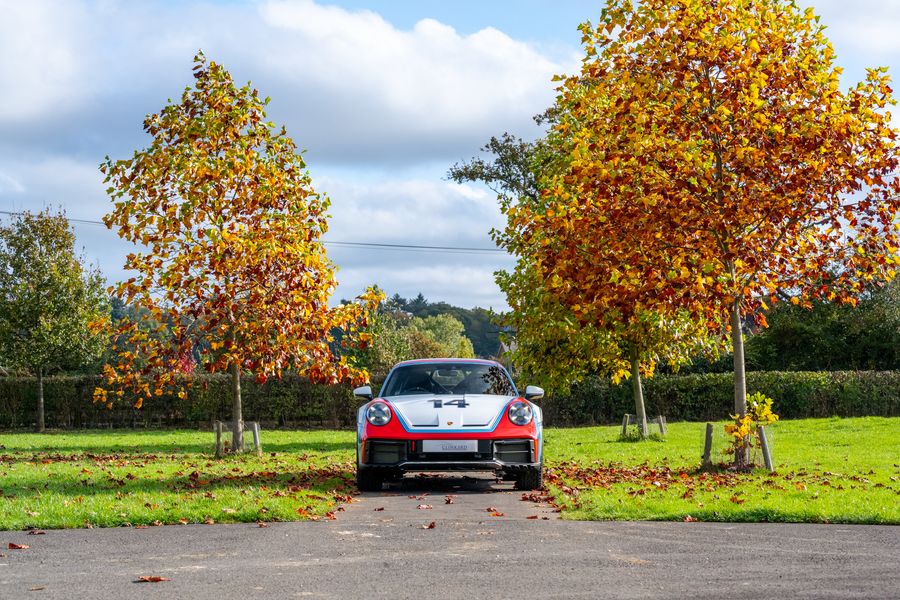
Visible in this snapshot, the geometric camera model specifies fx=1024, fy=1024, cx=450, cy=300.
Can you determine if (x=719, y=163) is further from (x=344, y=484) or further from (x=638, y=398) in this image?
(x=638, y=398)

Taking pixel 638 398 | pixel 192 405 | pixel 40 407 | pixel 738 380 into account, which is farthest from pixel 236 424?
pixel 40 407

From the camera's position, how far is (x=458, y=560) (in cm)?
718

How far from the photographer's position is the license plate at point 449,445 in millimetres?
11570

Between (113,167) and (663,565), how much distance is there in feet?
43.4

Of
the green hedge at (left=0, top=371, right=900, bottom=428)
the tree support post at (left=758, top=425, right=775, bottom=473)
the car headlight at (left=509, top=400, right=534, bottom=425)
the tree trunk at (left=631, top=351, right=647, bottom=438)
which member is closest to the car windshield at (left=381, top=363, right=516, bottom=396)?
the car headlight at (left=509, top=400, right=534, bottom=425)

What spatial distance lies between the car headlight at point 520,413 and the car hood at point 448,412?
4.4 inches

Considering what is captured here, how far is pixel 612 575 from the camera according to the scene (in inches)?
260

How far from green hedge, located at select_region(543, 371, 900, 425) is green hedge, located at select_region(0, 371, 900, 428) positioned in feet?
0.11

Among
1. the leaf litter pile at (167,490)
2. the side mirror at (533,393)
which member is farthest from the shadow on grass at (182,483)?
the side mirror at (533,393)

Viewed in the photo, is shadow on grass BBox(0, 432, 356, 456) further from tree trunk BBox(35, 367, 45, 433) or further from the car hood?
the car hood

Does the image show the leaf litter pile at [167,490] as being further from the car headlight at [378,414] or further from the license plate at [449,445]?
the license plate at [449,445]

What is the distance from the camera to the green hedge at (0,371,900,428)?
34375mm

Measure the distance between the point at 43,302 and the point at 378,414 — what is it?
27277 mm

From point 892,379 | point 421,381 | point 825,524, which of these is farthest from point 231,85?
point 892,379
